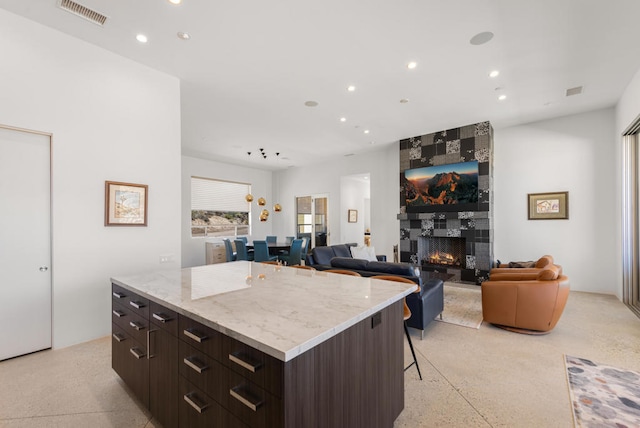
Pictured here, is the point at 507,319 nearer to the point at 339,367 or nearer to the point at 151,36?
the point at 339,367

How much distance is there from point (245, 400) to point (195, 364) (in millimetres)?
455

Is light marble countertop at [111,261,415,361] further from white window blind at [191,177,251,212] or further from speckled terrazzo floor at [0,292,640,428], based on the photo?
white window blind at [191,177,251,212]

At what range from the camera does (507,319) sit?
3.62m

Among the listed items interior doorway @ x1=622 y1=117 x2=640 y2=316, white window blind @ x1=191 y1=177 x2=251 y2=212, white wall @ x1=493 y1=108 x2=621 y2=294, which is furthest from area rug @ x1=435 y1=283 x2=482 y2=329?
white window blind @ x1=191 y1=177 x2=251 y2=212

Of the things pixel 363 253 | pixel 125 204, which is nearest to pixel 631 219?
pixel 363 253

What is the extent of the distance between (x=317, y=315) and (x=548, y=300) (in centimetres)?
335

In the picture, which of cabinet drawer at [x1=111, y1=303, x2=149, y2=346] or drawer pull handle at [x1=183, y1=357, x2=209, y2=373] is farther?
cabinet drawer at [x1=111, y1=303, x2=149, y2=346]

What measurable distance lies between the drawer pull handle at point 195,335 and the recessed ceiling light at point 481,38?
12.5 feet

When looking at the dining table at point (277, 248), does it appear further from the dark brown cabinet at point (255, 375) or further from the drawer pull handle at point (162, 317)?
the drawer pull handle at point (162, 317)

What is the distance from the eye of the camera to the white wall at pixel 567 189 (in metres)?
5.36

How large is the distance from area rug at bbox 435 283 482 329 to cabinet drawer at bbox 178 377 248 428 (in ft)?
11.3

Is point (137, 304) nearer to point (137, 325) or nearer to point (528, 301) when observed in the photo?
point (137, 325)

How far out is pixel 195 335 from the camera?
1474mm

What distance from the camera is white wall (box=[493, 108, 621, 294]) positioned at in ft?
17.6
